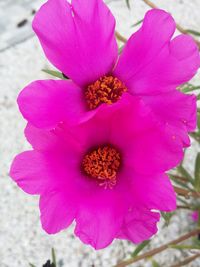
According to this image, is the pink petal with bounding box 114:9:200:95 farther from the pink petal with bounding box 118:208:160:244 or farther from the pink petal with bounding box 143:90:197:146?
the pink petal with bounding box 118:208:160:244

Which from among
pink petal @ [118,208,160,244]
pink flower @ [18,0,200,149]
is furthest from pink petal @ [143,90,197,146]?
pink petal @ [118,208,160,244]

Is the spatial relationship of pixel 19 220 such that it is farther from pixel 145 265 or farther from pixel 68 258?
pixel 145 265

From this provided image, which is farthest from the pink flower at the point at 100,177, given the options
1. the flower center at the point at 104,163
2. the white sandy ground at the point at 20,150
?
the white sandy ground at the point at 20,150

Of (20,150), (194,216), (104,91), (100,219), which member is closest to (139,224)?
(100,219)

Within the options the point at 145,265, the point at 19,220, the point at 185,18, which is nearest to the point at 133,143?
the point at 145,265

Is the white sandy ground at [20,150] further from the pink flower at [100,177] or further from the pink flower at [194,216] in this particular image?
the pink flower at [100,177]

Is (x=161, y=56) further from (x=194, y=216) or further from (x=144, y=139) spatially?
(x=194, y=216)

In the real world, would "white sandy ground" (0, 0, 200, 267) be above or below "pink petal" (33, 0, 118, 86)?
below

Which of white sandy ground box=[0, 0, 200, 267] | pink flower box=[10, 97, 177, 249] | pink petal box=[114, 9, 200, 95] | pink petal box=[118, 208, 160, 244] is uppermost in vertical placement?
pink petal box=[114, 9, 200, 95]
